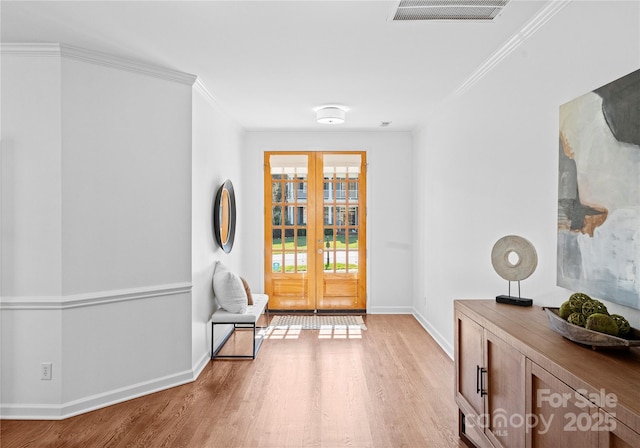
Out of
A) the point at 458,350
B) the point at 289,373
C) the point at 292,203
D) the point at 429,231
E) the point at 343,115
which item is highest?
the point at 343,115

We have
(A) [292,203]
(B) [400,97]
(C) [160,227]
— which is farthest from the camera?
(A) [292,203]

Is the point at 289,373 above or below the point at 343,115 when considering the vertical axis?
below

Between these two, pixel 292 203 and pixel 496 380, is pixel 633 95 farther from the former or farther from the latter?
pixel 292 203

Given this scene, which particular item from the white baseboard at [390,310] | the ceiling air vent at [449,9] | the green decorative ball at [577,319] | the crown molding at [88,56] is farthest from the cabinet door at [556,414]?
the white baseboard at [390,310]

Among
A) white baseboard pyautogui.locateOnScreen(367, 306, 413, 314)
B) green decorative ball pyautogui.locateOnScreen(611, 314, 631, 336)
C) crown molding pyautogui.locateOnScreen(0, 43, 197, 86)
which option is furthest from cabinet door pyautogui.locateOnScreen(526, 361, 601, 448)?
white baseboard pyautogui.locateOnScreen(367, 306, 413, 314)

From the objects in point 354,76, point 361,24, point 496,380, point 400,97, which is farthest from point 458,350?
point 400,97

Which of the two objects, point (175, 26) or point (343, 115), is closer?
point (175, 26)

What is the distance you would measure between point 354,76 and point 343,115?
1.14 meters

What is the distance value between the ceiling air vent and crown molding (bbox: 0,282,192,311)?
8.77 ft

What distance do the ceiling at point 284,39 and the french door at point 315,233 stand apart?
2.09 metres

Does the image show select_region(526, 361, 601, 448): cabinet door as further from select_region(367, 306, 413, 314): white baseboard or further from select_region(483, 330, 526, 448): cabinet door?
select_region(367, 306, 413, 314): white baseboard

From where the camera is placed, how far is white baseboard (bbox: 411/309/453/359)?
14.4ft

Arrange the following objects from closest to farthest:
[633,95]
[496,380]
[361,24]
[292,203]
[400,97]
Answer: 1. [633,95]
2. [496,380]
3. [361,24]
4. [400,97]
5. [292,203]

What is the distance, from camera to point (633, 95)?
5.90ft
